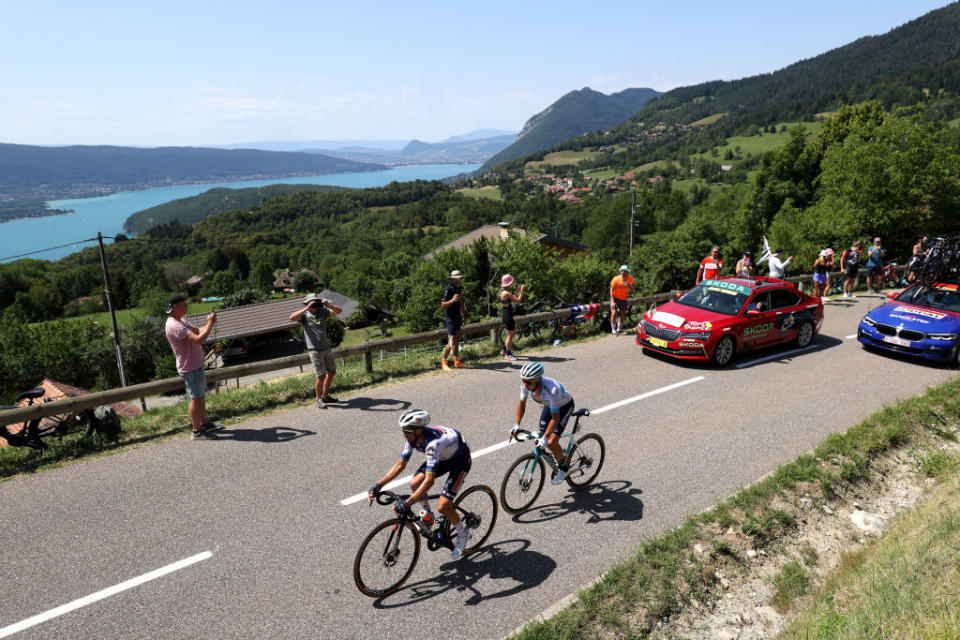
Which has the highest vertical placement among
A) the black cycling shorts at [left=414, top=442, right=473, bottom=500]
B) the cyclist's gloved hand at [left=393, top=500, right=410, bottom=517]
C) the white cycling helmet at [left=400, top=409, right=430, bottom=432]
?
the white cycling helmet at [left=400, top=409, right=430, bottom=432]

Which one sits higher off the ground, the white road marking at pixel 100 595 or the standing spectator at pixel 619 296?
the standing spectator at pixel 619 296

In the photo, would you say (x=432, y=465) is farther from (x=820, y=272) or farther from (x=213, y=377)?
(x=820, y=272)

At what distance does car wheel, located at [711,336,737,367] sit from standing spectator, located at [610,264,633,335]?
3.10 m

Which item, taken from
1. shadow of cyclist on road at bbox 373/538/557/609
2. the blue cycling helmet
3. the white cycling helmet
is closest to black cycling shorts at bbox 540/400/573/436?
the blue cycling helmet

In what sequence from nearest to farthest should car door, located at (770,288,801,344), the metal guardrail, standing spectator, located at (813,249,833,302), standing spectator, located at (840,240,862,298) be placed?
1. the metal guardrail
2. car door, located at (770,288,801,344)
3. standing spectator, located at (813,249,833,302)
4. standing spectator, located at (840,240,862,298)

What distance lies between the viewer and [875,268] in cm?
1997

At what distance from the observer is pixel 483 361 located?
12.1 m

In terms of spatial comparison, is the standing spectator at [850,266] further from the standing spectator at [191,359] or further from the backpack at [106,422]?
the backpack at [106,422]

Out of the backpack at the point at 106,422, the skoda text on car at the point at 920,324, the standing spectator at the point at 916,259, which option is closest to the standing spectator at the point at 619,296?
the skoda text on car at the point at 920,324

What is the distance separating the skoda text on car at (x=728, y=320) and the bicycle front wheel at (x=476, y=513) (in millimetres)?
7313

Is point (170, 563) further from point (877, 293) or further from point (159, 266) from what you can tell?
point (159, 266)

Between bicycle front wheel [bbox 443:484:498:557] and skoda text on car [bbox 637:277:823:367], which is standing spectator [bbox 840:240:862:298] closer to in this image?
skoda text on car [bbox 637:277:823:367]

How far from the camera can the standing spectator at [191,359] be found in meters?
7.78

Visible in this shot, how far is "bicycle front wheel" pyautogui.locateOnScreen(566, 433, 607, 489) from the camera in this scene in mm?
6484
